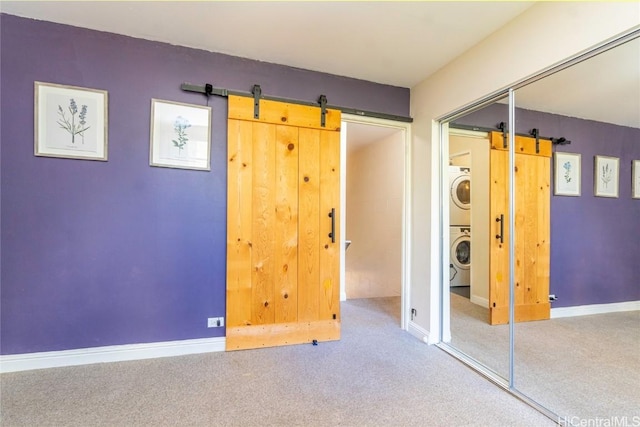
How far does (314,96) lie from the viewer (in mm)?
2779

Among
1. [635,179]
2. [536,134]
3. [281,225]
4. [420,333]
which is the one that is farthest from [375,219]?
[635,179]

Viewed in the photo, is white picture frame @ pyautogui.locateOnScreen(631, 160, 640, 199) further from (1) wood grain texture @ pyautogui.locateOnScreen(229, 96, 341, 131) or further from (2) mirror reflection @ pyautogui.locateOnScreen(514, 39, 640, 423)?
(1) wood grain texture @ pyautogui.locateOnScreen(229, 96, 341, 131)

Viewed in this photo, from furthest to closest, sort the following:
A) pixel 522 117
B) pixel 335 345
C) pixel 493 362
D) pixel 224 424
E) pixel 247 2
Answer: pixel 335 345 < pixel 493 362 < pixel 522 117 < pixel 247 2 < pixel 224 424

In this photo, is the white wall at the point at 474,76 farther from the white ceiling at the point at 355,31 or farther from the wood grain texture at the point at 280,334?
the wood grain texture at the point at 280,334

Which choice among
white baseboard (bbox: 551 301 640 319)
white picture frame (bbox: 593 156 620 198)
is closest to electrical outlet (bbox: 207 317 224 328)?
white baseboard (bbox: 551 301 640 319)

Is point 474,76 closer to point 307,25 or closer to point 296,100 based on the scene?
point 307,25

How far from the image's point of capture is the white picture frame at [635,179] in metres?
1.75

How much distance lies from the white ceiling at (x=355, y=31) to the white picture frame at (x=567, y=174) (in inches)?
10.9

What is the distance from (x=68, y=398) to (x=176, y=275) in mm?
948

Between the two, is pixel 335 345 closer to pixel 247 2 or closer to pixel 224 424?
pixel 224 424

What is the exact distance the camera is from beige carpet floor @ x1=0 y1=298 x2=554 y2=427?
1.68 metres

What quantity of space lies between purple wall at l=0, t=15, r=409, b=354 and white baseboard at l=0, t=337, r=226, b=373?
0.05 m

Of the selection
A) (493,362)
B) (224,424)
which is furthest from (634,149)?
(224,424)

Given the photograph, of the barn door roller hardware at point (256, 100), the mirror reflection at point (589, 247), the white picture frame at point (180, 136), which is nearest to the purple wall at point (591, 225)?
the mirror reflection at point (589, 247)
